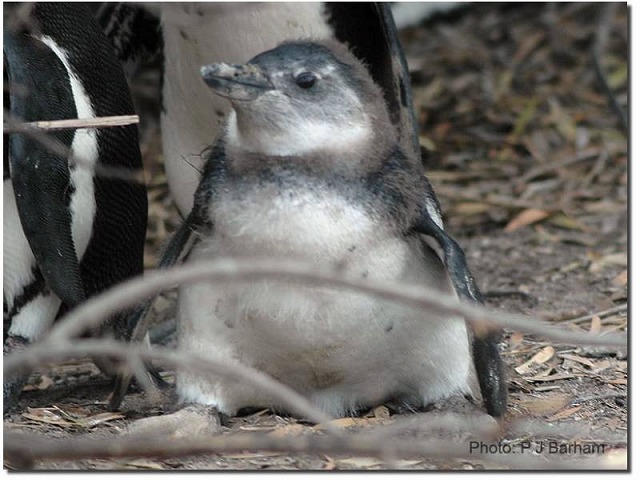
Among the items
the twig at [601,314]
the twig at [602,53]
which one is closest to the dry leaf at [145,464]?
the twig at [601,314]

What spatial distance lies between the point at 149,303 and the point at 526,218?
5.69 feet

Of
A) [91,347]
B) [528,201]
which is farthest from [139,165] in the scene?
[528,201]

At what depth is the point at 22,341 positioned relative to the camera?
232 centimetres

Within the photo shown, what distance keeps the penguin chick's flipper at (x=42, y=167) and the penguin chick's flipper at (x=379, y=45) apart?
0.71 metres

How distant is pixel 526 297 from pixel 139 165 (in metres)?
1.03

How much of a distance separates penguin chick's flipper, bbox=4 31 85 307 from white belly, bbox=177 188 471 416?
0.25 meters

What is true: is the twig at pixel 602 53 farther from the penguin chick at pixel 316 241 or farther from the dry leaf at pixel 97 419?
the dry leaf at pixel 97 419

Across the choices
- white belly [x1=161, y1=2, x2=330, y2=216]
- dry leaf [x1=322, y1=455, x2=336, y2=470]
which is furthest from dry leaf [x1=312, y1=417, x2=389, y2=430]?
white belly [x1=161, y1=2, x2=330, y2=216]

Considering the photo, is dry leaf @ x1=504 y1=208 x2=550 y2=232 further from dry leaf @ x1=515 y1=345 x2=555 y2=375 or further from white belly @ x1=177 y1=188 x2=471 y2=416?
white belly @ x1=177 y1=188 x2=471 y2=416

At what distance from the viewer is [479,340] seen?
76.8 inches

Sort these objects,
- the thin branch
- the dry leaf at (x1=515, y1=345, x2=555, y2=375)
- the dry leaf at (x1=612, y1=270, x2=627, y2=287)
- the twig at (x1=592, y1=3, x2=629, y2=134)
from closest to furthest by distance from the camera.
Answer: the thin branch → the dry leaf at (x1=515, y1=345, x2=555, y2=375) → the dry leaf at (x1=612, y1=270, x2=627, y2=287) → the twig at (x1=592, y1=3, x2=629, y2=134)

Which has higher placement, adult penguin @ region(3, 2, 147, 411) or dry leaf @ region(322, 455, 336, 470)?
adult penguin @ region(3, 2, 147, 411)

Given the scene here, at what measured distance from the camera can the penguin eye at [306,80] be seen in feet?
6.28

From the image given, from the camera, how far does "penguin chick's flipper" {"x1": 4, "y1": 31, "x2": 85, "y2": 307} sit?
210 centimetres
